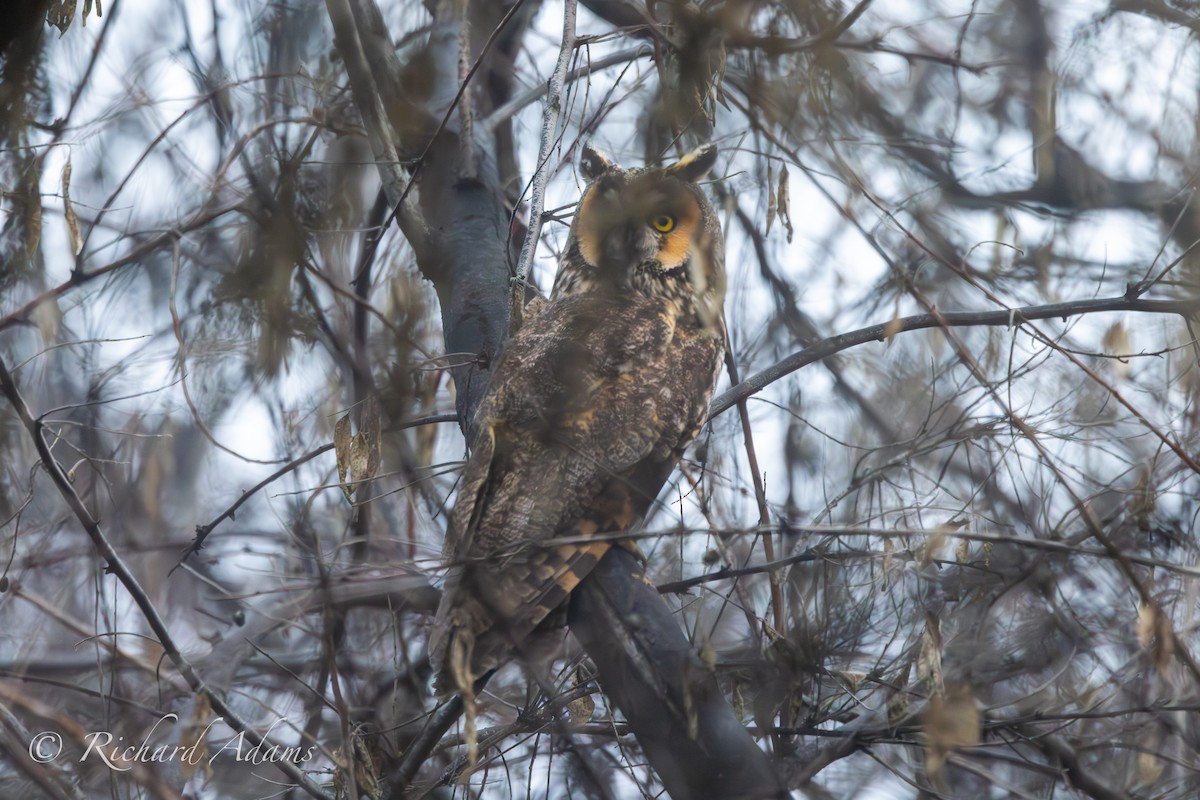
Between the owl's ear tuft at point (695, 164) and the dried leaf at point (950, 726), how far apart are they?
157 centimetres

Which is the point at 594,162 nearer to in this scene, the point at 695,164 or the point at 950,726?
the point at 695,164

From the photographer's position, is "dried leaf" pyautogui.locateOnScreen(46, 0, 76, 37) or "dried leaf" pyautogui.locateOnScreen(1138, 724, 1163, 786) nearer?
"dried leaf" pyautogui.locateOnScreen(1138, 724, 1163, 786)

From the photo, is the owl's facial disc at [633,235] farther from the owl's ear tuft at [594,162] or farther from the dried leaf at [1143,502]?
the dried leaf at [1143,502]

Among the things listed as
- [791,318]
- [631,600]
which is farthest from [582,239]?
[631,600]

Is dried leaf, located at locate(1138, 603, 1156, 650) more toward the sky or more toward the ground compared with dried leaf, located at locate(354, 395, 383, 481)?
more toward the ground

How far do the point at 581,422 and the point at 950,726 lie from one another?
→ 41.5 inches

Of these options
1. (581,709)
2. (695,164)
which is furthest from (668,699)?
(695,164)

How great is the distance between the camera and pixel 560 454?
2164mm

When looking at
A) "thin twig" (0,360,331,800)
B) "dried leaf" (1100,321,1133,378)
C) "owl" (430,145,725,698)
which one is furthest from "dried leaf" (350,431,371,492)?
"dried leaf" (1100,321,1133,378)

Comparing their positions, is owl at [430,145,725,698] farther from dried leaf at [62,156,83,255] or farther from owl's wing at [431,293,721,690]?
dried leaf at [62,156,83,255]

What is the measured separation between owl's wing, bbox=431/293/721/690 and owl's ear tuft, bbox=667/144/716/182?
0.48 metres

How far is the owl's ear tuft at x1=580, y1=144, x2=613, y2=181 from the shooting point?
2785mm

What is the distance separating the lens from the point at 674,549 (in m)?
2.53

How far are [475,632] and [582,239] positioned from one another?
3.97ft
